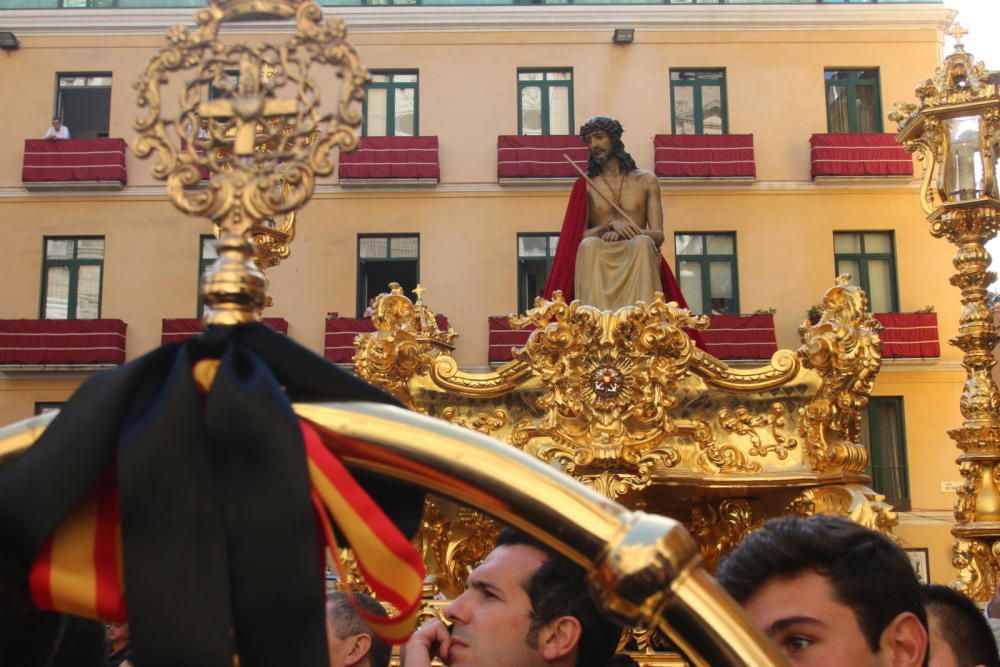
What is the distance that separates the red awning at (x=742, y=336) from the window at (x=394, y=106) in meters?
6.43

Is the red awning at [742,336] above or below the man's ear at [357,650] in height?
above

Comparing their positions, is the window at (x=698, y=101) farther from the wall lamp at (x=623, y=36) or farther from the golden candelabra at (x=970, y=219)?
the golden candelabra at (x=970, y=219)

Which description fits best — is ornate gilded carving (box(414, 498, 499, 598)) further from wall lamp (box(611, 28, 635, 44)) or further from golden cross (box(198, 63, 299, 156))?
wall lamp (box(611, 28, 635, 44))

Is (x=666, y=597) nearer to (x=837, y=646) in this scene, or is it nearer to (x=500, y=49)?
(x=837, y=646)

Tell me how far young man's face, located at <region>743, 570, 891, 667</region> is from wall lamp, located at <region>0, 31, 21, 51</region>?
20.3m

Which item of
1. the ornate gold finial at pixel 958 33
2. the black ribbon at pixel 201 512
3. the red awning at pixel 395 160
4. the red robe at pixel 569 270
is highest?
the red awning at pixel 395 160

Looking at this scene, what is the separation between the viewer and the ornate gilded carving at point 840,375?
254 inches

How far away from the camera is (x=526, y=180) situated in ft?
60.4

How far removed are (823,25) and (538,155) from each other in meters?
5.90

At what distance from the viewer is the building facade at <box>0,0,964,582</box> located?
18109 millimetres

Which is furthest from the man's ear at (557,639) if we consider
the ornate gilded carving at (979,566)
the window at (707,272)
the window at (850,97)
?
the window at (850,97)

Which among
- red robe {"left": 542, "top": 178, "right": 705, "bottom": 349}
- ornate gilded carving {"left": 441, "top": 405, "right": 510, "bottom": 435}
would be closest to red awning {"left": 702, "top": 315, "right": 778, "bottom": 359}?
red robe {"left": 542, "top": 178, "right": 705, "bottom": 349}

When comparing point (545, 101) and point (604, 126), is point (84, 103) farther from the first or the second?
point (604, 126)

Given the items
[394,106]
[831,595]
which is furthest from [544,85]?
[831,595]
